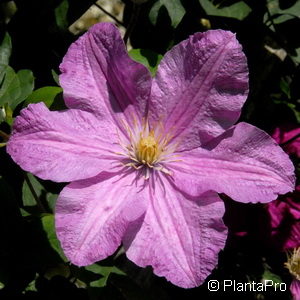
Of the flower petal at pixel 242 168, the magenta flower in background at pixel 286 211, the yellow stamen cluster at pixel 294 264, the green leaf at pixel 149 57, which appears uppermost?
the green leaf at pixel 149 57

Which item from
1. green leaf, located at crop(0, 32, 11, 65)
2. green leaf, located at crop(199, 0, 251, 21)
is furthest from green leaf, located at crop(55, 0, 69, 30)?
green leaf, located at crop(199, 0, 251, 21)

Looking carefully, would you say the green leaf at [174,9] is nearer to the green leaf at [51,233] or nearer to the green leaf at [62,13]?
the green leaf at [62,13]

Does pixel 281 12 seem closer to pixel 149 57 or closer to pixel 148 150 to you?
pixel 149 57

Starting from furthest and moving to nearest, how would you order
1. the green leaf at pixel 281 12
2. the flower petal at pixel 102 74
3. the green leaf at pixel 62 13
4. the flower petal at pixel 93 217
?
the green leaf at pixel 281 12, the green leaf at pixel 62 13, the flower petal at pixel 102 74, the flower petal at pixel 93 217

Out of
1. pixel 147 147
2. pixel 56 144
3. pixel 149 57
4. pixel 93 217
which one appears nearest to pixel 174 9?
pixel 149 57

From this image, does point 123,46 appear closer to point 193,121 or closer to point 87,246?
point 193,121

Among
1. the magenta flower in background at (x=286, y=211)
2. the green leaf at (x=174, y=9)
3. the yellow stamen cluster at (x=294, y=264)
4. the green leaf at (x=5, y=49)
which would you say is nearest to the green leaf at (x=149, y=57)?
the green leaf at (x=174, y=9)
